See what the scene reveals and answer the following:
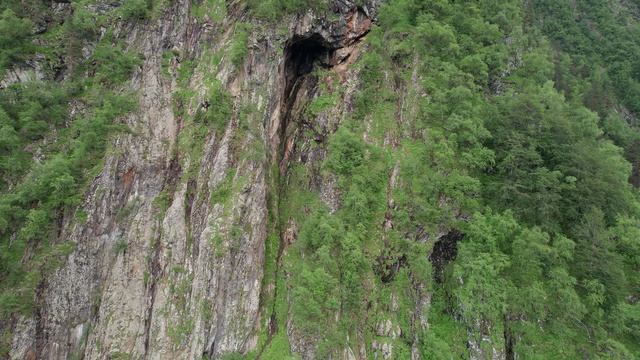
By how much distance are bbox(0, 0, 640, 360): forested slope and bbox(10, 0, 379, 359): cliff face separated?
0.11 metres

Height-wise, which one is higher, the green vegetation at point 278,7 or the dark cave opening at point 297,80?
the green vegetation at point 278,7

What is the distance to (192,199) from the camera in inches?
780

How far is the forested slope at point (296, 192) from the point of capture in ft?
55.1

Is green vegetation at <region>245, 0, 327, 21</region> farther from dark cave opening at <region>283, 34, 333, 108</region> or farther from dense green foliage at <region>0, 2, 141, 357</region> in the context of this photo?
dense green foliage at <region>0, 2, 141, 357</region>

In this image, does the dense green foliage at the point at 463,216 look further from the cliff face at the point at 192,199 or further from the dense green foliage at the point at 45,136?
the dense green foliage at the point at 45,136

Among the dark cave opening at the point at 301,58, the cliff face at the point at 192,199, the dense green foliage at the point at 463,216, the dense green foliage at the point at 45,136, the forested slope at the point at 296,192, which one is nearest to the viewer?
the dense green foliage at the point at 463,216

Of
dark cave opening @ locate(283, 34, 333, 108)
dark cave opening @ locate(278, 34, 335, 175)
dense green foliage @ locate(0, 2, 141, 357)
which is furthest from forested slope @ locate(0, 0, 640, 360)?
dark cave opening @ locate(283, 34, 333, 108)

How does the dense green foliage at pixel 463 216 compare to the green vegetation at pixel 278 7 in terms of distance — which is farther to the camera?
the green vegetation at pixel 278 7

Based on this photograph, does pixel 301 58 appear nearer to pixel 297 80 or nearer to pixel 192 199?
pixel 297 80

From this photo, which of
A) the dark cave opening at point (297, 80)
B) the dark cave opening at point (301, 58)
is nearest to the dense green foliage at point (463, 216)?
the dark cave opening at point (297, 80)

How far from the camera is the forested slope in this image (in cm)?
1680

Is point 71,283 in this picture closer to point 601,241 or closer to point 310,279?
point 310,279

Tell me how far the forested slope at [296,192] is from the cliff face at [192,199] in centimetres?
11

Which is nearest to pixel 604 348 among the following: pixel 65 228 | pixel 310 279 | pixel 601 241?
pixel 601 241
